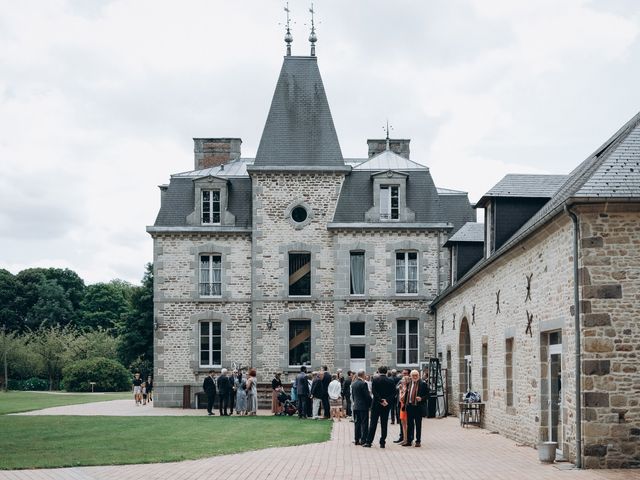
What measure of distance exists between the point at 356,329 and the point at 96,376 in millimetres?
24668

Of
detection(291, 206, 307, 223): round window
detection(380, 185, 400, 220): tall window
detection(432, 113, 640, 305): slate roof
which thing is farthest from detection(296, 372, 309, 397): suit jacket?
detection(432, 113, 640, 305): slate roof

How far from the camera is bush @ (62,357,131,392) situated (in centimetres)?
5453

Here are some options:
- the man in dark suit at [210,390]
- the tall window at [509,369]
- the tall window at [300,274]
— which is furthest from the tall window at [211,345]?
the tall window at [509,369]

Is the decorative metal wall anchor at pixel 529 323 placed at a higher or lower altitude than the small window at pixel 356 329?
higher

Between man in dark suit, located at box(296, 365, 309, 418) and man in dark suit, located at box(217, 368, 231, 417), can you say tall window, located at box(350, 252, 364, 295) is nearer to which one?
man in dark suit, located at box(217, 368, 231, 417)

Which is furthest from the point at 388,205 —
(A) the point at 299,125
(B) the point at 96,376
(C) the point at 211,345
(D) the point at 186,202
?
(B) the point at 96,376

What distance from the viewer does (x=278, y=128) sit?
3538 centimetres

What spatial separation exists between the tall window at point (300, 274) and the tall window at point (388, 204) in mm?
2969

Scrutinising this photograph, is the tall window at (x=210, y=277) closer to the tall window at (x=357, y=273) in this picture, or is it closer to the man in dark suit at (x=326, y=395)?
the tall window at (x=357, y=273)

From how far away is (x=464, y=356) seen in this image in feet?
89.8

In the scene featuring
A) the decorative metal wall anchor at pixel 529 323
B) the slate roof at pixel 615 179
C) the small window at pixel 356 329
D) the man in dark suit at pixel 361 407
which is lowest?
the man in dark suit at pixel 361 407

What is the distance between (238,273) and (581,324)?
70.8 feet

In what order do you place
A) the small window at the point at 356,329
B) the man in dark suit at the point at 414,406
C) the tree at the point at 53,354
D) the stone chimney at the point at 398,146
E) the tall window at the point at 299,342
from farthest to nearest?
the tree at the point at 53,354 → the stone chimney at the point at 398,146 → the tall window at the point at 299,342 → the small window at the point at 356,329 → the man in dark suit at the point at 414,406

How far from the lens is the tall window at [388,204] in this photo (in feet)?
114
